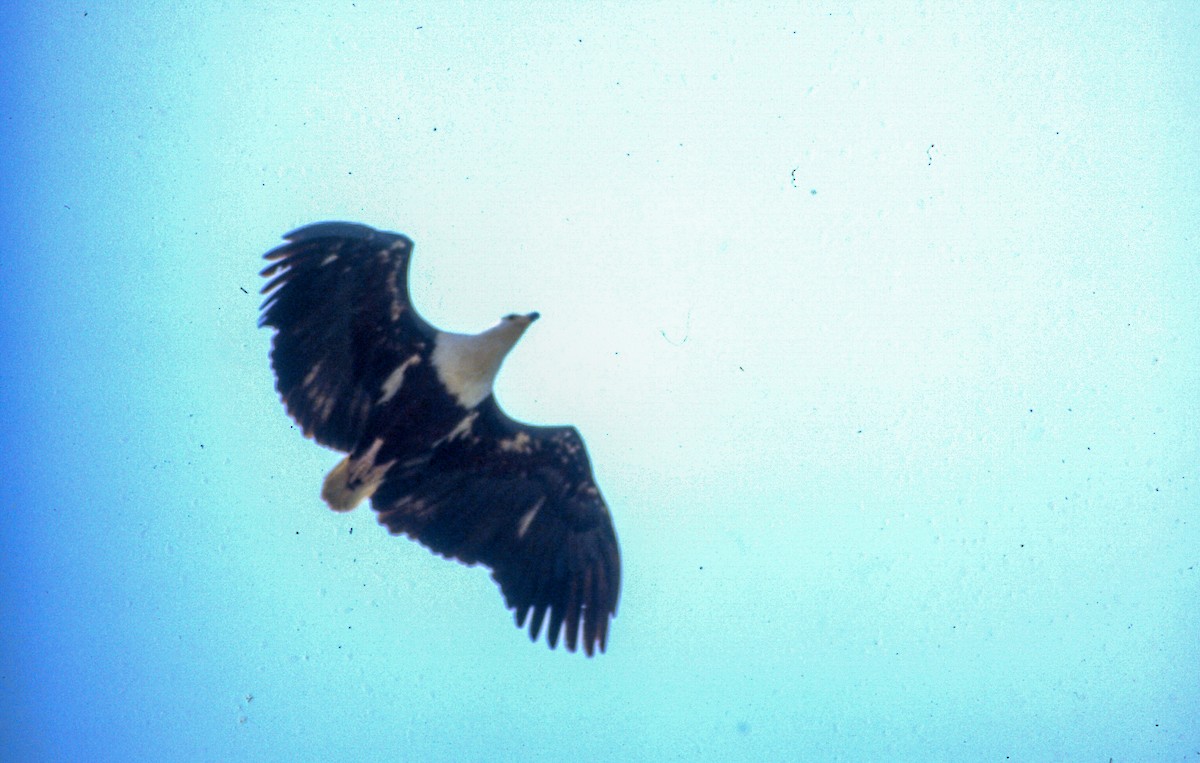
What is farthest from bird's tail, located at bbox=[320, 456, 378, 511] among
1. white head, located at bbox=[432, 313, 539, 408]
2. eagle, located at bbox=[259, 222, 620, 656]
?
white head, located at bbox=[432, 313, 539, 408]

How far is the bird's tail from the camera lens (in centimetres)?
269

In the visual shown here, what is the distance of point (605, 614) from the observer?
Result: 2684 mm

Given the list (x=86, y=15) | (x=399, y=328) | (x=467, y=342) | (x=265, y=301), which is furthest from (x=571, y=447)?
(x=86, y=15)

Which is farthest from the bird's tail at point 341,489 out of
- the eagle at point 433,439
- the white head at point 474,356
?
the white head at point 474,356

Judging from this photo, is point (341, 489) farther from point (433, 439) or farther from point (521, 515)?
point (521, 515)

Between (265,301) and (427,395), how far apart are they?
1.81 feet

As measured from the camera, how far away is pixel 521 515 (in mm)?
2842

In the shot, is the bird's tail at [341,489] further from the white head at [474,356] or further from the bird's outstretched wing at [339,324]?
the white head at [474,356]

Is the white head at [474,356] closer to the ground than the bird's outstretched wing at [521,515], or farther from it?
farther from it

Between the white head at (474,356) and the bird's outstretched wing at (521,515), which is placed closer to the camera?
the white head at (474,356)

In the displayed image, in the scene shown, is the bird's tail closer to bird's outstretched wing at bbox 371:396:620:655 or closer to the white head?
bird's outstretched wing at bbox 371:396:620:655

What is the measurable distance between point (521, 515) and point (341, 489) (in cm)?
56

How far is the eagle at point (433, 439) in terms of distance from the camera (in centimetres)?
265

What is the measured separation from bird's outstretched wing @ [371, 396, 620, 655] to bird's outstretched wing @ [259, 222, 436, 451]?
0.27 meters
